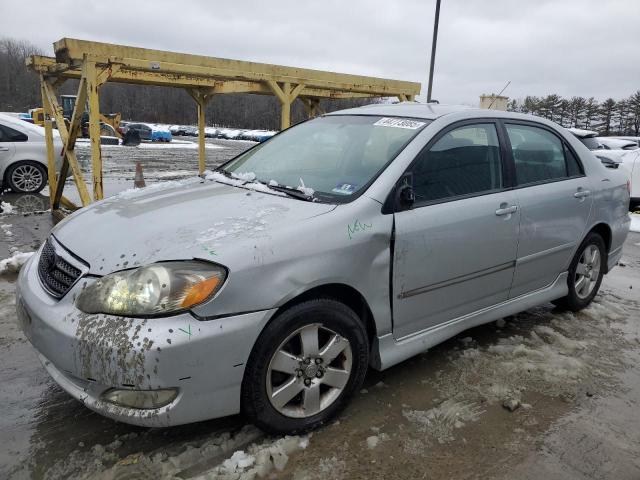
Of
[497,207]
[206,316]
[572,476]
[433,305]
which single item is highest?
[497,207]

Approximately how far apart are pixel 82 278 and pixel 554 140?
3512 mm

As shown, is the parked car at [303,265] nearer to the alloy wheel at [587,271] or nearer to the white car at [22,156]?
the alloy wheel at [587,271]

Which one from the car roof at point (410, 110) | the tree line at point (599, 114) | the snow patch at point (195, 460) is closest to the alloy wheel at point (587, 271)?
the car roof at point (410, 110)

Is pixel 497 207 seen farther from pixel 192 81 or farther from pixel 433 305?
pixel 192 81

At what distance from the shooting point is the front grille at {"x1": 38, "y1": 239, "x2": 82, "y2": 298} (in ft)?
7.52

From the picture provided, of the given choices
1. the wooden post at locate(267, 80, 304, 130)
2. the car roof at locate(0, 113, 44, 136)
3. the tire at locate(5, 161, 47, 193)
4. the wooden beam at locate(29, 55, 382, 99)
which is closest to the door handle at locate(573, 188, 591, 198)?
the wooden post at locate(267, 80, 304, 130)

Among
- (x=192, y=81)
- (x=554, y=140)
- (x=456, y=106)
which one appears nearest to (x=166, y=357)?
(x=456, y=106)

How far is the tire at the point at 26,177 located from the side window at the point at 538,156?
9.59 metres

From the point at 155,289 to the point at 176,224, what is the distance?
46 centimetres

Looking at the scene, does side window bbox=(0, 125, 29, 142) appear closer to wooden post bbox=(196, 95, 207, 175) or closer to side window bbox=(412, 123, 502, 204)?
wooden post bbox=(196, 95, 207, 175)

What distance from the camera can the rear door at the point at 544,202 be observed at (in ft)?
11.4

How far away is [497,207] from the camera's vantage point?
320cm

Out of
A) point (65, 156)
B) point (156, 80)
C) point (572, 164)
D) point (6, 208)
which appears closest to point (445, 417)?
point (572, 164)

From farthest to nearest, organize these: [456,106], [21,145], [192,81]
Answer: [21,145] < [192,81] < [456,106]
